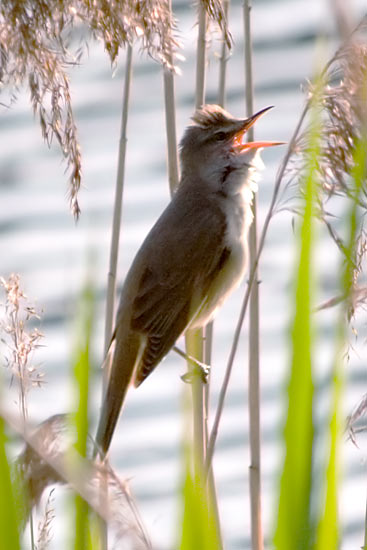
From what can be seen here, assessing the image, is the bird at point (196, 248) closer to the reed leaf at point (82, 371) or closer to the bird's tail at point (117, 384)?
the bird's tail at point (117, 384)

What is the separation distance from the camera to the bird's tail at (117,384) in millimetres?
2777

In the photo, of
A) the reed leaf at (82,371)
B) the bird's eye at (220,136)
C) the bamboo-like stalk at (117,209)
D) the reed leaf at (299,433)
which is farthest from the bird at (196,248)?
the reed leaf at (299,433)

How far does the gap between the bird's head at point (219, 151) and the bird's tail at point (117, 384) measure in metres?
0.71

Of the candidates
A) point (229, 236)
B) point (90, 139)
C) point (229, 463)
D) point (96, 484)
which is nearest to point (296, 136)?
point (229, 236)

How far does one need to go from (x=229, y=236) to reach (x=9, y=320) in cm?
148

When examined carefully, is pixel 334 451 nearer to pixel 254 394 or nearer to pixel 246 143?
pixel 254 394

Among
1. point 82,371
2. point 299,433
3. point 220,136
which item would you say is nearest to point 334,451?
point 299,433

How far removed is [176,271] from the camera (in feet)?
11.4

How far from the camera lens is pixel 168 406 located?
4984 millimetres

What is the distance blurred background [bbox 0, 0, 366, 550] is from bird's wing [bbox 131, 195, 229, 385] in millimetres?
410

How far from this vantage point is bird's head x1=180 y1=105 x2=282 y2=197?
3498 mm

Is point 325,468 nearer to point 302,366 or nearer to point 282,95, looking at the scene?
point 302,366

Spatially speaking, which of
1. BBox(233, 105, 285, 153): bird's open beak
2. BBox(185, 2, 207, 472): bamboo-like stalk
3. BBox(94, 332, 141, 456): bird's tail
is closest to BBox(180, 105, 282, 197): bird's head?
BBox(233, 105, 285, 153): bird's open beak

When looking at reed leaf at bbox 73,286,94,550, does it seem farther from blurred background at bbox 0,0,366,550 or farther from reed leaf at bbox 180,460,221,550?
blurred background at bbox 0,0,366,550
